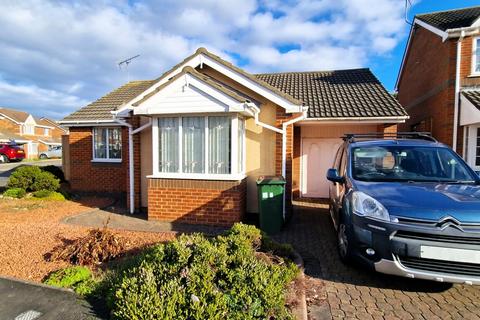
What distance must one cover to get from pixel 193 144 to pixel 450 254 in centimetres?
518

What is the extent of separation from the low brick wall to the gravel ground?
0.97 meters

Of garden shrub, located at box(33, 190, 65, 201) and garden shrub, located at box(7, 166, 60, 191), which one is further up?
garden shrub, located at box(7, 166, 60, 191)

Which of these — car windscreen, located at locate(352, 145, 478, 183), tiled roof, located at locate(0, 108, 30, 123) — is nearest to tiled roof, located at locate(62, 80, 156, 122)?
car windscreen, located at locate(352, 145, 478, 183)

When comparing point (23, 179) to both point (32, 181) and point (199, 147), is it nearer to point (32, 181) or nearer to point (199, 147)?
point (32, 181)

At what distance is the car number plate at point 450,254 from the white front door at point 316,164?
6784mm

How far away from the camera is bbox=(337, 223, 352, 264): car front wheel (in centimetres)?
371

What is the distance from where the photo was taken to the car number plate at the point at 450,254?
9.50ft

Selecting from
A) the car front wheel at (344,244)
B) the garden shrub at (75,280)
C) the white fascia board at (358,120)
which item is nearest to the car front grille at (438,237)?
the car front wheel at (344,244)

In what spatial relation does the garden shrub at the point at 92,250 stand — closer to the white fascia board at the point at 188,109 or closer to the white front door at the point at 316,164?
the white fascia board at the point at 188,109

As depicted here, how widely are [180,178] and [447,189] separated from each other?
5077mm

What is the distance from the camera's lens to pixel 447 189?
3533 mm

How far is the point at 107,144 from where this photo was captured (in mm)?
11008

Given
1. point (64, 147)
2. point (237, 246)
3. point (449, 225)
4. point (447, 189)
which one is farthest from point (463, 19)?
point (64, 147)

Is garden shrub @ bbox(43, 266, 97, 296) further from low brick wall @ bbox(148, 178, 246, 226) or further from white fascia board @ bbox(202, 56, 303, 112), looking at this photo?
white fascia board @ bbox(202, 56, 303, 112)
